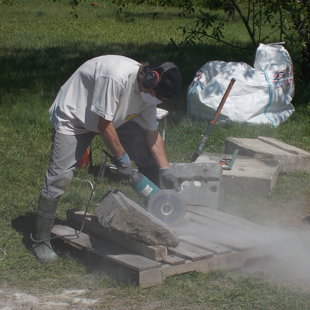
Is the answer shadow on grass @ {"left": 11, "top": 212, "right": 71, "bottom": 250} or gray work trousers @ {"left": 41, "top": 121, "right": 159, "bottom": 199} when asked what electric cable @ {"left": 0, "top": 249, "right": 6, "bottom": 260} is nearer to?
shadow on grass @ {"left": 11, "top": 212, "right": 71, "bottom": 250}

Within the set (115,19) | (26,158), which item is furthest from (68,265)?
(115,19)

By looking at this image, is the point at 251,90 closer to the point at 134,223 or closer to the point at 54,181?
the point at 54,181

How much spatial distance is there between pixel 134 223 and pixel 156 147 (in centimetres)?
103

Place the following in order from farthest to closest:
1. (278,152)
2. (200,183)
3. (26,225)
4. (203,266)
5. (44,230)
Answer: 1. (278,152)
2. (200,183)
3. (26,225)
4. (44,230)
5. (203,266)

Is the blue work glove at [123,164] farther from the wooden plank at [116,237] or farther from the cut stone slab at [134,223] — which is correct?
the wooden plank at [116,237]

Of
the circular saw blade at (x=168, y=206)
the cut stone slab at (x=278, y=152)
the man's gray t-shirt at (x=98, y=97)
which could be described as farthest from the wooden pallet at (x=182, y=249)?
the cut stone slab at (x=278, y=152)

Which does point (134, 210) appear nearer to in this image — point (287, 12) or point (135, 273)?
point (135, 273)

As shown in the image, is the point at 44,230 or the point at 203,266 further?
the point at 44,230

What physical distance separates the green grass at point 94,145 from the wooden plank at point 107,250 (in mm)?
146

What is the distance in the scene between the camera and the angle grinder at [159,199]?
576 centimetres

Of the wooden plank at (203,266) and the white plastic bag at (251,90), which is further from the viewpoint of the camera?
the white plastic bag at (251,90)

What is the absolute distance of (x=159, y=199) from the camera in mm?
5855

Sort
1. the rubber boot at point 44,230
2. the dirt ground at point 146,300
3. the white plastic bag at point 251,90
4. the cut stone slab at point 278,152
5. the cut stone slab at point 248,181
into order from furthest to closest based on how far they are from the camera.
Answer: the white plastic bag at point 251,90 → the cut stone slab at point 278,152 → the cut stone slab at point 248,181 → the rubber boot at point 44,230 → the dirt ground at point 146,300

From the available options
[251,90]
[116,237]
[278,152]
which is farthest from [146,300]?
[251,90]
